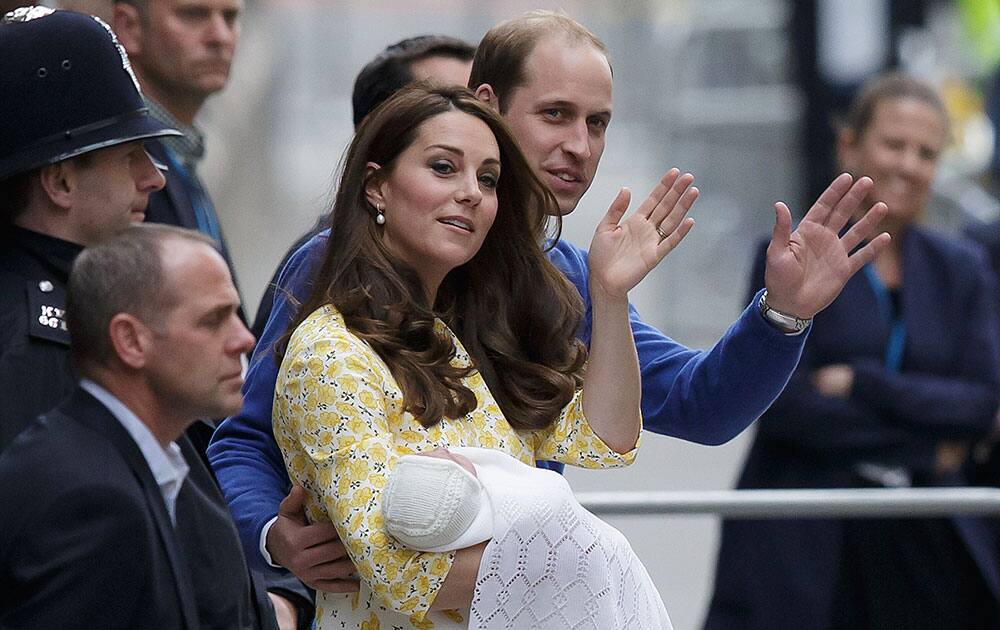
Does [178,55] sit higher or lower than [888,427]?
higher

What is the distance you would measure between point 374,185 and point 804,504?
2031mm

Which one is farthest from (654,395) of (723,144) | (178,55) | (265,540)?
(723,144)

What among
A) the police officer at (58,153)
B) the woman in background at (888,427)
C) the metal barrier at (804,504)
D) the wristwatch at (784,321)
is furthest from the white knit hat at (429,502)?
the woman in background at (888,427)

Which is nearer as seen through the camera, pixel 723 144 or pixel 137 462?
pixel 137 462

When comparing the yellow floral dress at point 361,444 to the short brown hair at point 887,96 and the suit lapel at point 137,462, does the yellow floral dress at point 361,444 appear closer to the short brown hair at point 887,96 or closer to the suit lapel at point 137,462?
the suit lapel at point 137,462

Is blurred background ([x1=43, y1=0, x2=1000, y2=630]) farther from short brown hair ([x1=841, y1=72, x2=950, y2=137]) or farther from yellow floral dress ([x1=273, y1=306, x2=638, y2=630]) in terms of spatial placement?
yellow floral dress ([x1=273, y1=306, x2=638, y2=630])

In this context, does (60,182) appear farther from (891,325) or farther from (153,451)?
(891,325)

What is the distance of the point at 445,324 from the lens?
305cm

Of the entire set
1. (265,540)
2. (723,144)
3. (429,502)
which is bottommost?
(723,144)

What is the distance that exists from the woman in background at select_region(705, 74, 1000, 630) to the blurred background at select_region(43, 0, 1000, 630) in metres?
1.91

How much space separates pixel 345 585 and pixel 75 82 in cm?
87

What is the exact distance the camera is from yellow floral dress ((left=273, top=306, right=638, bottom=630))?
270 cm

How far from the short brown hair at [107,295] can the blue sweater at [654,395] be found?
64 cm

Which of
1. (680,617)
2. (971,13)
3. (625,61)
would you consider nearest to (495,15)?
(625,61)
